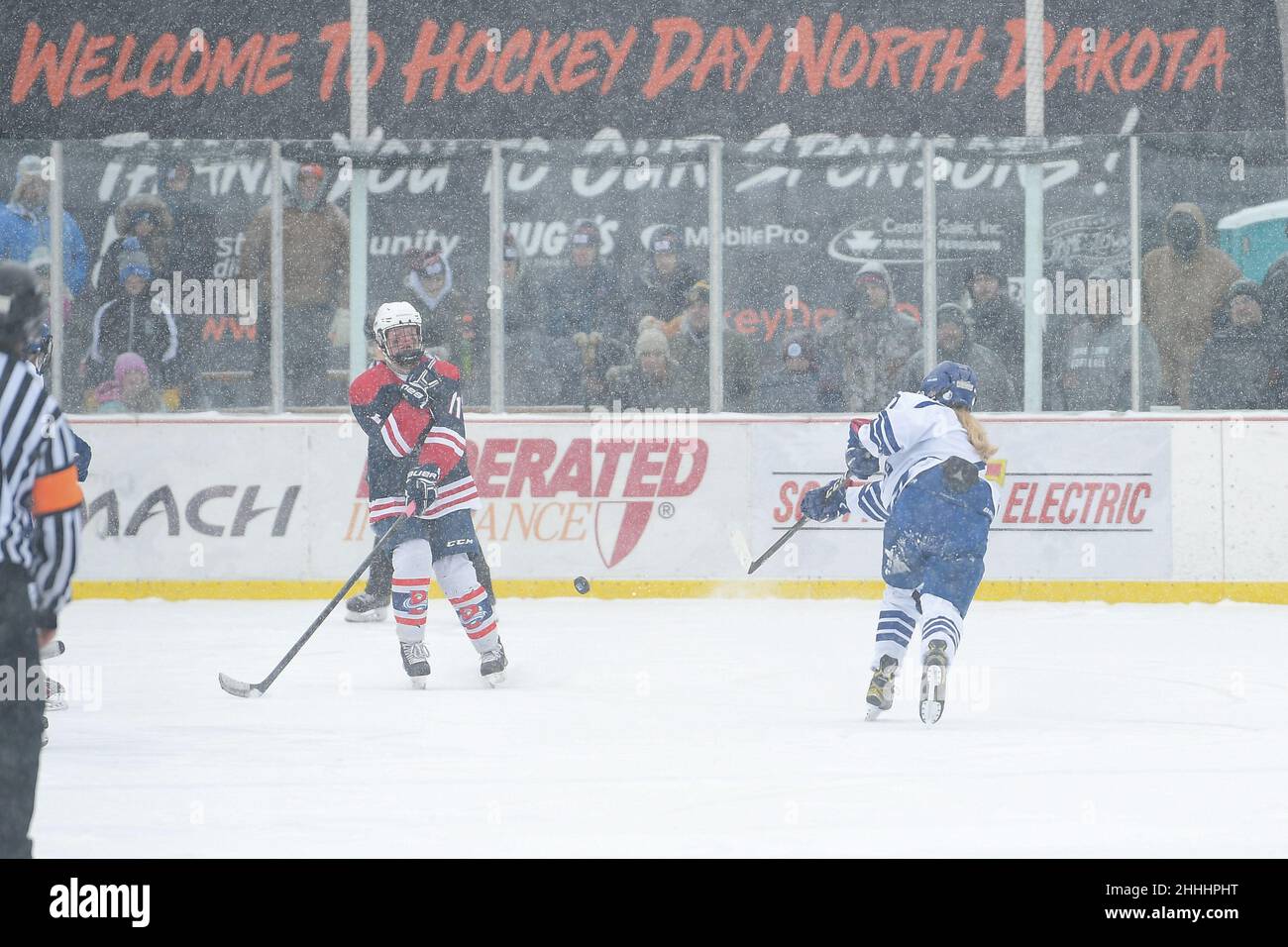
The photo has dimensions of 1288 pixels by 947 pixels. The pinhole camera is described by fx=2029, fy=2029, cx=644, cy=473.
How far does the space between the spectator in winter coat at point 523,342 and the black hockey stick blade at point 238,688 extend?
427 centimetres

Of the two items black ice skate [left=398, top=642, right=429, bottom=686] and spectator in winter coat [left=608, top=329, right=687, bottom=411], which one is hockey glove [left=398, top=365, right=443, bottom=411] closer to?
black ice skate [left=398, top=642, right=429, bottom=686]

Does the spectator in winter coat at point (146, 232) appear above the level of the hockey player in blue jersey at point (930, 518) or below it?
above

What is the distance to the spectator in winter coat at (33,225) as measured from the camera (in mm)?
11094

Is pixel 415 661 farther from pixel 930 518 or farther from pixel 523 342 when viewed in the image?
pixel 523 342

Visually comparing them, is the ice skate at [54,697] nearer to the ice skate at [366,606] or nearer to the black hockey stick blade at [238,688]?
the black hockey stick blade at [238,688]

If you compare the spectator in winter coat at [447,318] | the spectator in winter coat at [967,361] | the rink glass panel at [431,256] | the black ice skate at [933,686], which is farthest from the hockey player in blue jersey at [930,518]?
the spectator in winter coat at [447,318]

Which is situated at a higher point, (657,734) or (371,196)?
(371,196)

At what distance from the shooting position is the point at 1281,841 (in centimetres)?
469

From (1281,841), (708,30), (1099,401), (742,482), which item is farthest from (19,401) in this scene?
(708,30)
